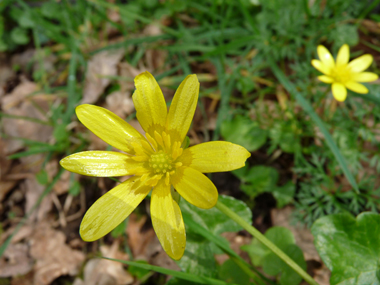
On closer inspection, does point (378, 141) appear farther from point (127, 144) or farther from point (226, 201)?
point (127, 144)

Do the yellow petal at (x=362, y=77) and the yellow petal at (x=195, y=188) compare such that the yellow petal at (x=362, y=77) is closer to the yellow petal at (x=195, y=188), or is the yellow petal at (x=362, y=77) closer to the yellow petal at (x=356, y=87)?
the yellow petal at (x=356, y=87)

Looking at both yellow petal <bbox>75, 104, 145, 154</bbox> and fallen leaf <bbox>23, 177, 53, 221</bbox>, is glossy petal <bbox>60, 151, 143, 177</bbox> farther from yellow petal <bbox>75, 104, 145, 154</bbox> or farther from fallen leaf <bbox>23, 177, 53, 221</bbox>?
fallen leaf <bbox>23, 177, 53, 221</bbox>

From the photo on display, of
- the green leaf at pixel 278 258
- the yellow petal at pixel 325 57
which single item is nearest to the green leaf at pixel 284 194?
the green leaf at pixel 278 258

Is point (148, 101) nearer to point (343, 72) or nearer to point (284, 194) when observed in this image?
point (284, 194)

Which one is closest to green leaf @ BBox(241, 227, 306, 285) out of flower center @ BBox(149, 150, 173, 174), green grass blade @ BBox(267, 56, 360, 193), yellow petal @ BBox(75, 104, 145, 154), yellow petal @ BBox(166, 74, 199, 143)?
green grass blade @ BBox(267, 56, 360, 193)

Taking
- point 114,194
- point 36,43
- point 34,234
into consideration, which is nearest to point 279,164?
point 114,194

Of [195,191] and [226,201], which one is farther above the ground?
[195,191]

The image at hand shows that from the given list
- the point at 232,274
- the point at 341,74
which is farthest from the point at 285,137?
the point at 232,274
